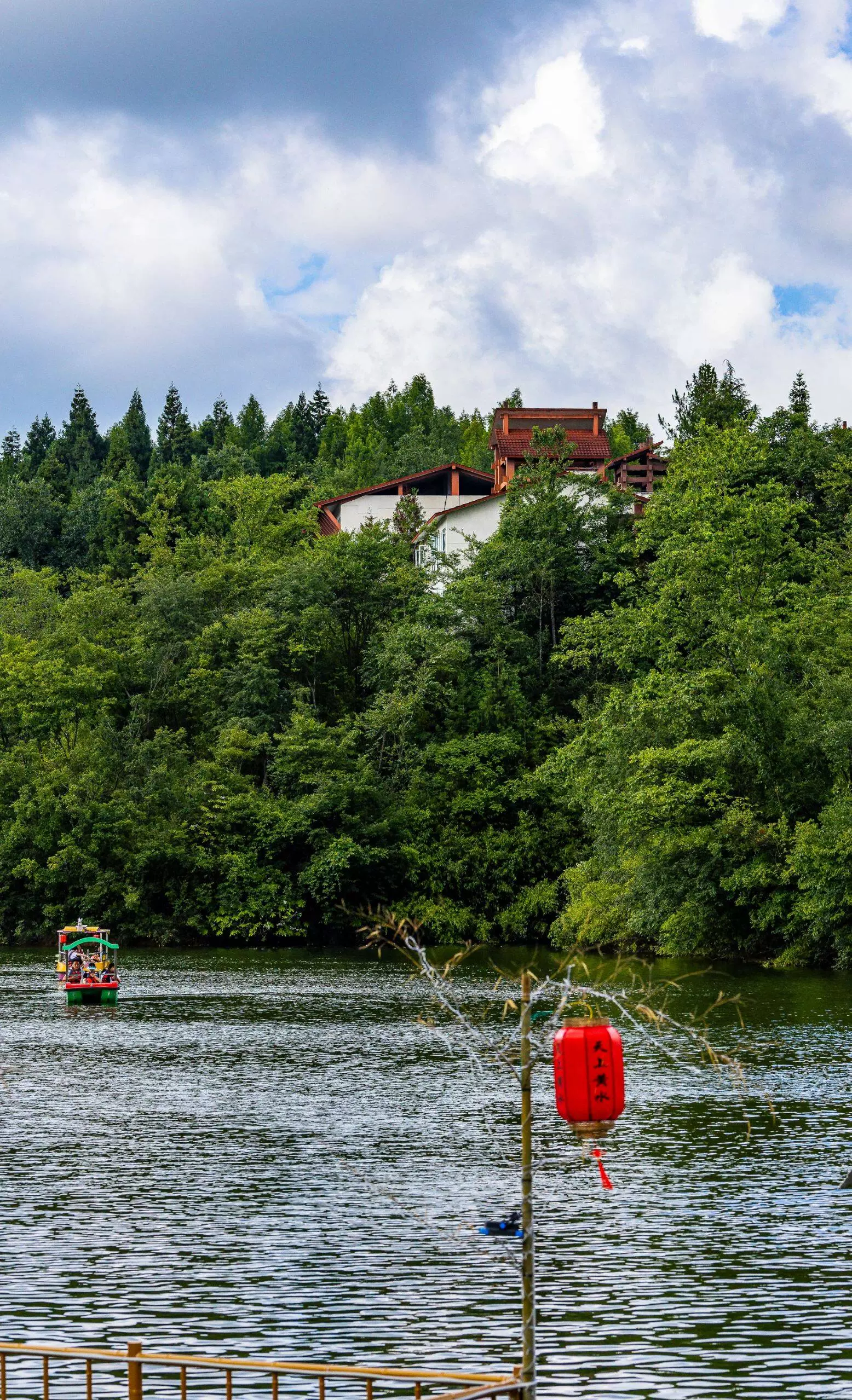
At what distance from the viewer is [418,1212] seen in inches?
993

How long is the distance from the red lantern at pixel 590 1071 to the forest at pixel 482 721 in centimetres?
4945

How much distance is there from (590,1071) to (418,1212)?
11.6 meters

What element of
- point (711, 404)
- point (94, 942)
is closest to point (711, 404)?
point (711, 404)

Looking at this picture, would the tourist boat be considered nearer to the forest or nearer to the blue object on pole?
the forest

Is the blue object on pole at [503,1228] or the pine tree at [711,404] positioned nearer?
the blue object on pole at [503,1228]

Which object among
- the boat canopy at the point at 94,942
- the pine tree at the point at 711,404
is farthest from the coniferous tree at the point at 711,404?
the boat canopy at the point at 94,942

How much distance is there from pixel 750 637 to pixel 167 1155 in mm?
45616

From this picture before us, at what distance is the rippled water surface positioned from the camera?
60.3 feet

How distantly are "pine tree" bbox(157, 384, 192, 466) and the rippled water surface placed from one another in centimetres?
14235

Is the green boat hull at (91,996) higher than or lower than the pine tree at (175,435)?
lower

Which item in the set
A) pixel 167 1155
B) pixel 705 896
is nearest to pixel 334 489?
pixel 705 896

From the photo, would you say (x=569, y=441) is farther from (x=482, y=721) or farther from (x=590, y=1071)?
(x=590, y=1071)

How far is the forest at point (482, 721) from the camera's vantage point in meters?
67.3

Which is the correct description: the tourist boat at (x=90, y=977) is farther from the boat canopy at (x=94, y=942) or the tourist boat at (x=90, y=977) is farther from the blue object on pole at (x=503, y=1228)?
the blue object on pole at (x=503, y=1228)
